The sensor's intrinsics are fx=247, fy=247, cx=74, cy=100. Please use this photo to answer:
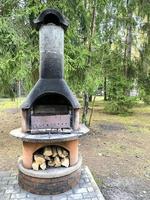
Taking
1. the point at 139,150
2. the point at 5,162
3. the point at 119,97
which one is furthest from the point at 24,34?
the point at 119,97

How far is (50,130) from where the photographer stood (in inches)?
144

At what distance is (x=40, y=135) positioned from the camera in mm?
3541

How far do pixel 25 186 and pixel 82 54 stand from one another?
Answer: 3622mm

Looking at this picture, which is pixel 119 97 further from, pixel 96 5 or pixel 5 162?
pixel 5 162

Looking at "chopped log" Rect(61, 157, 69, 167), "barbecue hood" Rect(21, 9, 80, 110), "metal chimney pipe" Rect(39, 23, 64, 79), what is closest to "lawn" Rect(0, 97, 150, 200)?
"chopped log" Rect(61, 157, 69, 167)

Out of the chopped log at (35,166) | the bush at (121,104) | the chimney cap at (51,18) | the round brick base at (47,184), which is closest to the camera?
the round brick base at (47,184)

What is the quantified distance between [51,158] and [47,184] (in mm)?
406

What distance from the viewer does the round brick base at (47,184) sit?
3.52 meters

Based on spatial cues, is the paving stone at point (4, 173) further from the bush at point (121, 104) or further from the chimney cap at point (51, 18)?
the bush at point (121, 104)

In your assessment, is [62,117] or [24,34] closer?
[62,117]

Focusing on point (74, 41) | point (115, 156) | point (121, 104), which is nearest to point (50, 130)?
point (115, 156)

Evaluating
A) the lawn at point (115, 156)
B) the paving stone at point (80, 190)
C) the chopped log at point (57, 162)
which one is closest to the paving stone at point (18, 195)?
the chopped log at point (57, 162)

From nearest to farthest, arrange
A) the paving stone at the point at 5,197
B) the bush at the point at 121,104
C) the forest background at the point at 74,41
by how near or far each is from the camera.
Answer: the paving stone at the point at 5,197 < the forest background at the point at 74,41 < the bush at the point at 121,104

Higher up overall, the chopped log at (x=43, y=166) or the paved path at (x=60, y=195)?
the chopped log at (x=43, y=166)
